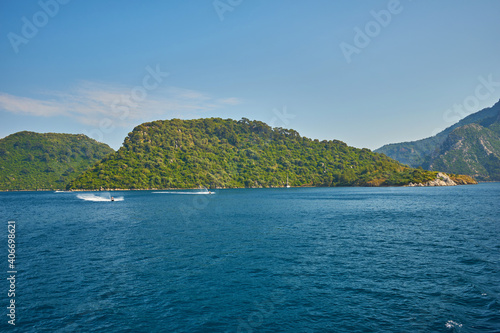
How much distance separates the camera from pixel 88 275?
31.6 meters

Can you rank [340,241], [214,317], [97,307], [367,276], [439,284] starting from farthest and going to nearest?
1. [340,241]
2. [367,276]
3. [439,284]
4. [97,307]
5. [214,317]

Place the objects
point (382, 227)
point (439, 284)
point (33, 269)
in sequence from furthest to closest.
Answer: point (382, 227), point (33, 269), point (439, 284)

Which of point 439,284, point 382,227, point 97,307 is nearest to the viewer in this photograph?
point 97,307

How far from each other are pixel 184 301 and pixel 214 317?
434 cm

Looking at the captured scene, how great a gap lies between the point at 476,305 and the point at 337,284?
11117 millimetres

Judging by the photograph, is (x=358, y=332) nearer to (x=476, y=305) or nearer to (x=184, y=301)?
(x=476, y=305)

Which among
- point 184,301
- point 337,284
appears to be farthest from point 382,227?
point 184,301

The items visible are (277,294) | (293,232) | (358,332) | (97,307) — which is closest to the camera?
(358,332)

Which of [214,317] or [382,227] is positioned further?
[382,227]

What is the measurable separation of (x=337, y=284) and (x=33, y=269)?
3572 cm

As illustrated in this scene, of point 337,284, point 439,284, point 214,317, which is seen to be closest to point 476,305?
point 439,284

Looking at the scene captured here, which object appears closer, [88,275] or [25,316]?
[25,316]

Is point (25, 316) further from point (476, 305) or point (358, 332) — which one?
point (476, 305)

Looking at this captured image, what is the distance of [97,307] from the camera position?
23.5m
